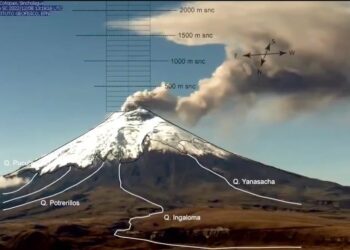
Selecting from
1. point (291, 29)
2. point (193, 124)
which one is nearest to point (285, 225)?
point (193, 124)

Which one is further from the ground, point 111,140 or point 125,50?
point 125,50

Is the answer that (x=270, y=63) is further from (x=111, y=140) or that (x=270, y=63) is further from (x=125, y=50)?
(x=111, y=140)

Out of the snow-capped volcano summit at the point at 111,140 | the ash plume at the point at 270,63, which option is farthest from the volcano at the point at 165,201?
the ash plume at the point at 270,63

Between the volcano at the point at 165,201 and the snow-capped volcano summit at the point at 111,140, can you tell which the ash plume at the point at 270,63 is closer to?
the snow-capped volcano summit at the point at 111,140

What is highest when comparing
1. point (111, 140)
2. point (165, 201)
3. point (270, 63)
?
point (270, 63)

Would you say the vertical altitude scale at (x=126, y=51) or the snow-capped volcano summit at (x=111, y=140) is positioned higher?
the vertical altitude scale at (x=126, y=51)

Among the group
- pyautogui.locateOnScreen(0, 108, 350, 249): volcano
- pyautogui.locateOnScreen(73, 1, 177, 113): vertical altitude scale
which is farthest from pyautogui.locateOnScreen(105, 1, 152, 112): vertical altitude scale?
pyautogui.locateOnScreen(0, 108, 350, 249): volcano

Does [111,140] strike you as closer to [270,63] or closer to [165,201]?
[165,201]

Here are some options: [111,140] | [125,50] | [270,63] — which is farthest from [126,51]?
[270,63]

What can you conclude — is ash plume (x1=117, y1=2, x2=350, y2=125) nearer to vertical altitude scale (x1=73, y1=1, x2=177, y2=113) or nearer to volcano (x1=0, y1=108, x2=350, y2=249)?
vertical altitude scale (x1=73, y1=1, x2=177, y2=113)
